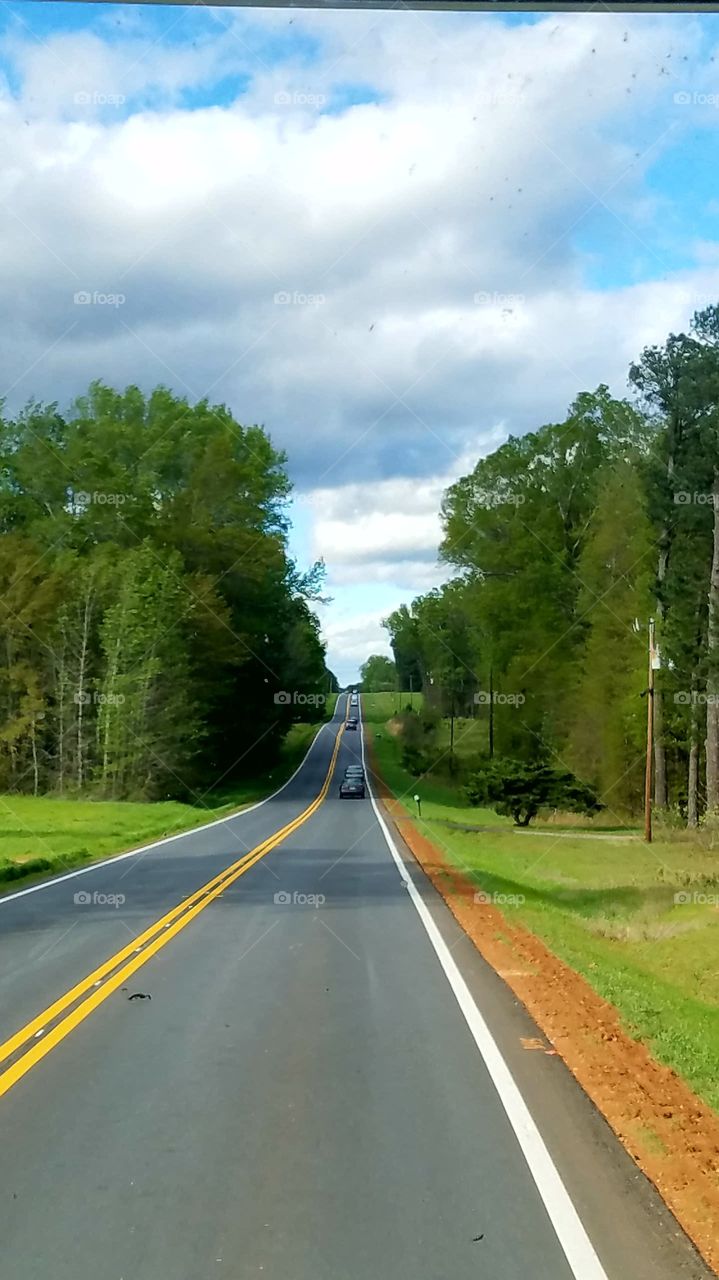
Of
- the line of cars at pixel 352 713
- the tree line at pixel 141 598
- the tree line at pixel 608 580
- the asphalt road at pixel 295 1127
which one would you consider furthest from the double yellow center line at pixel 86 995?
the line of cars at pixel 352 713

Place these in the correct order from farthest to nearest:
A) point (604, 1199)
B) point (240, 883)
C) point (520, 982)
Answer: point (240, 883)
point (520, 982)
point (604, 1199)

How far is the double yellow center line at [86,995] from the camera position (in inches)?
333

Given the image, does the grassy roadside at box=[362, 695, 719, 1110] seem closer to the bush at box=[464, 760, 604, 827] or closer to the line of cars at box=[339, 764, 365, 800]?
the bush at box=[464, 760, 604, 827]

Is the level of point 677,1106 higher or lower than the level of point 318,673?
lower

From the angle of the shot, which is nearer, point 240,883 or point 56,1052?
point 56,1052

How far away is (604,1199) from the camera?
584 cm

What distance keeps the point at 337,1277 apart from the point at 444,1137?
6.14ft

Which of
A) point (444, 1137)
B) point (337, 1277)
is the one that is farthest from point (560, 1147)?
point (337, 1277)

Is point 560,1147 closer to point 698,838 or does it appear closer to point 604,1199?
point 604,1199

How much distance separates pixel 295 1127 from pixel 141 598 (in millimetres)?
49213

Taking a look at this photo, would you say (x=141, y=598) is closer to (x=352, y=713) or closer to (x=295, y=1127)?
(x=295, y=1127)

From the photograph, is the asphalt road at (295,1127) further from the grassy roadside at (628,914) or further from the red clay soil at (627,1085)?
the grassy roadside at (628,914)

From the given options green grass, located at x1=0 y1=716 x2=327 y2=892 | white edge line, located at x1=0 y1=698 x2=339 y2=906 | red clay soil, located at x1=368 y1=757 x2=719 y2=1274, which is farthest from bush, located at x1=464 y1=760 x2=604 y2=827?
red clay soil, located at x1=368 y1=757 x2=719 y2=1274

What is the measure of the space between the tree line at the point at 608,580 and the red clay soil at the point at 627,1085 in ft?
79.8
